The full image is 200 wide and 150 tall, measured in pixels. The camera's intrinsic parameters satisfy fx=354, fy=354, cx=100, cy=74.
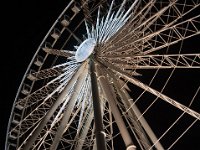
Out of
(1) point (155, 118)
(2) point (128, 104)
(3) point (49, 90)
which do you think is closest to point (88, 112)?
(2) point (128, 104)

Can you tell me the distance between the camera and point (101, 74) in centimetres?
1315

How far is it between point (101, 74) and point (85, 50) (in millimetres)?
1890

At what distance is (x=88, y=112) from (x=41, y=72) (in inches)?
186

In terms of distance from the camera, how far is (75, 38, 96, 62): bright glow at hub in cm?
1422

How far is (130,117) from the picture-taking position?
13586mm

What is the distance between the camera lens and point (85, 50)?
14.6 meters

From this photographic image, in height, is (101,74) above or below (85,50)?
below

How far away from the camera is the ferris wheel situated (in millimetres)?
12758

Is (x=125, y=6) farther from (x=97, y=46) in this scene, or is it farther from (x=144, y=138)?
(x=144, y=138)

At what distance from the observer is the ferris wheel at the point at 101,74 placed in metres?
12.8

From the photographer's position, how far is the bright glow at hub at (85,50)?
14220mm

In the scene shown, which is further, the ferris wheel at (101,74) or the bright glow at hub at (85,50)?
the bright glow at hub at (85,50)

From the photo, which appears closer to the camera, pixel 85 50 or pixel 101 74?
pixel 101 74

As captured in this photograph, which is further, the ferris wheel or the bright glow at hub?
the bright glow at hub
